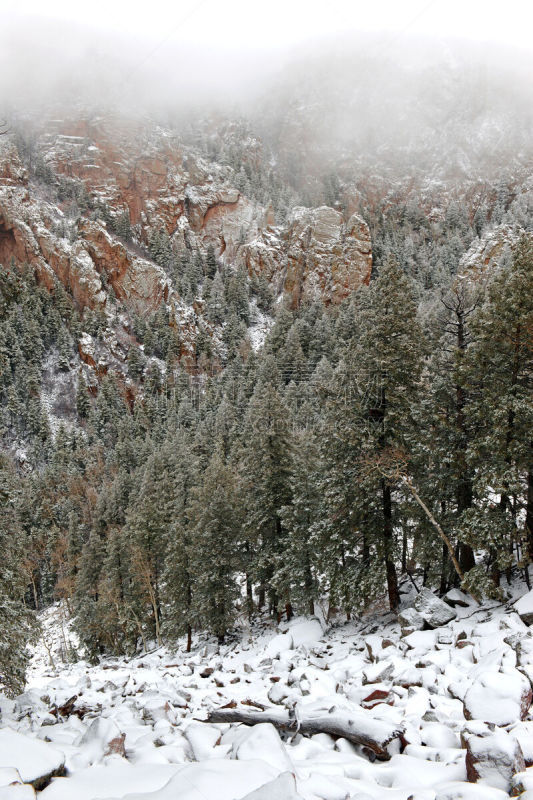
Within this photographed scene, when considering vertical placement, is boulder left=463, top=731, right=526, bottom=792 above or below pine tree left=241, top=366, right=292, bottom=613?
above

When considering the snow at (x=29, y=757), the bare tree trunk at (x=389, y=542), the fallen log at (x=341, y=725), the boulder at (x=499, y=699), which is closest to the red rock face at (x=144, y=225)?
the bare tree trunk at (x=389, y=542)

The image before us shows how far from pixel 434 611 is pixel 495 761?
852 cm

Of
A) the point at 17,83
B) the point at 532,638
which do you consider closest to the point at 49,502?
the point at 532,638

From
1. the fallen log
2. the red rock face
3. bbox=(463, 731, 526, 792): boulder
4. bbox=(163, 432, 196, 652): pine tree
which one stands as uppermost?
the red rock face

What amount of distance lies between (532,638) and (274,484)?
12995 millimetres

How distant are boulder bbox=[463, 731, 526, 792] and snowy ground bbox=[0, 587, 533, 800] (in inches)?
0.5

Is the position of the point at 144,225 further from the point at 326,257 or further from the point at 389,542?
the point at 389,542

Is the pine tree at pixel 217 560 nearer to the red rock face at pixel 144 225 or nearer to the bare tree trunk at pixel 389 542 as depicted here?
the bare tree trunk at pixel 389 542

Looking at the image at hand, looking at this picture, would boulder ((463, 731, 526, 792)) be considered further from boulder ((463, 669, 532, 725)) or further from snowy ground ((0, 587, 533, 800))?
boulder ((463, 669, 532, 725))

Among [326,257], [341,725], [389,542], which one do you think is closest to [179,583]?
[389,542]

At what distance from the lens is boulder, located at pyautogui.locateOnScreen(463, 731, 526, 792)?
4535 millimetres

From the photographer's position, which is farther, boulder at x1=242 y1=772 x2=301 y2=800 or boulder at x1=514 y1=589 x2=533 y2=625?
boulder at x1=514 y1=589 x2=533 y2=625

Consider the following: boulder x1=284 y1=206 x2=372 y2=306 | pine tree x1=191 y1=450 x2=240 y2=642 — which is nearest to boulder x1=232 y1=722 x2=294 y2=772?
pine tree x1=191 y1=450 x2=240 y2=642

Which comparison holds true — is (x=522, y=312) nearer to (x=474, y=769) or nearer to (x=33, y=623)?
(x=474, y=769)
